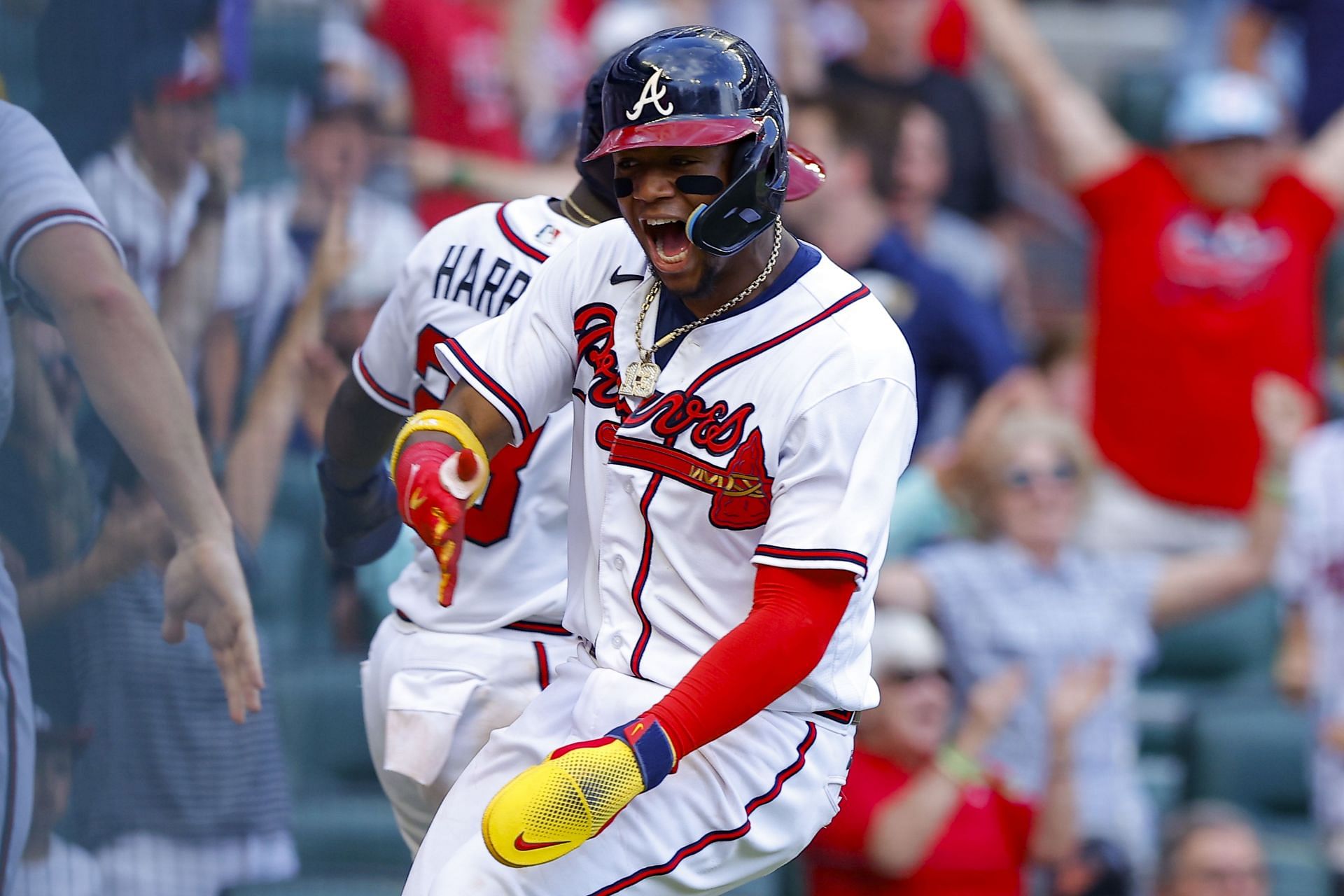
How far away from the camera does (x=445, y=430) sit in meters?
2.49

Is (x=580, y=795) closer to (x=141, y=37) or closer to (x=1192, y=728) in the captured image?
(x=141, y=37)

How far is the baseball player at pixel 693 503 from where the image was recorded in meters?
2.32

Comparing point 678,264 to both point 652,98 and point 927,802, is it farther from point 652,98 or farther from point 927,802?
point 927,802

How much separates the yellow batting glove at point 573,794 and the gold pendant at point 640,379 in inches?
17.7

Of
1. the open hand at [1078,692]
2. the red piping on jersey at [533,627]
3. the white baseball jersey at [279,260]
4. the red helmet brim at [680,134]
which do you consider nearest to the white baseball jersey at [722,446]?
the red helmet brim at [680,134]

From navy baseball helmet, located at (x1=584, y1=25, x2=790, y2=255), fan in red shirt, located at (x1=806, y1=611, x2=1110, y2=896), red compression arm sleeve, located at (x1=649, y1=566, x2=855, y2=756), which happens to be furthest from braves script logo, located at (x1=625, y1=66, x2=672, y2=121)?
fan in red shirt, located at (x1=806, y1=611, x2=1110, y2=896)

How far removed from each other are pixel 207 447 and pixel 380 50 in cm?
333

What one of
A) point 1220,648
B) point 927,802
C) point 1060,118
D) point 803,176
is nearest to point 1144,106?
point 1060,118

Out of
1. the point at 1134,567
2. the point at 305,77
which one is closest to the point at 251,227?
the point at 305,77

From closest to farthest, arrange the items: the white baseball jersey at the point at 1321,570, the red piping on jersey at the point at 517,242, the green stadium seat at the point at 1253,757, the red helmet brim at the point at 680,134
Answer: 1. the red helmet brim at the point at 680,134
2. the red piping on jersey at the point at 517,242
3. the white baseball jersey at the point at 1321,570
4. the green stadium seat at the point at 1253,757

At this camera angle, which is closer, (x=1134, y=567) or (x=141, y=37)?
(x=141, y=37)

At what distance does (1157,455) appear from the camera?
6.40m

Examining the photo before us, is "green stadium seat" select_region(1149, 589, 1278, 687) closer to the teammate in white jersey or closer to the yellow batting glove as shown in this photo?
the teammate in white jersey

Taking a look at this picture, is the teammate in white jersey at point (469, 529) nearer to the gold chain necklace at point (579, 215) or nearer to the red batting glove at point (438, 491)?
the gold chain necklace at point (579, 215)
